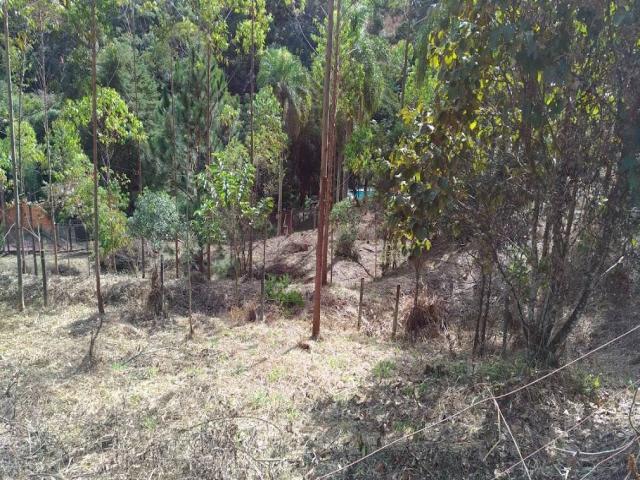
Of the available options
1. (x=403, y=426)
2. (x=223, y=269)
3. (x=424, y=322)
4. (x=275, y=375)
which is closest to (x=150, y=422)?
(x=275, y=375)

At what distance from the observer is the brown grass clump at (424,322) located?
8.44 meters

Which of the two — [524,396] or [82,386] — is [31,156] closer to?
[82,386]

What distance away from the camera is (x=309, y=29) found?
28906 millimetres

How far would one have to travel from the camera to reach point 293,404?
507 centimetres

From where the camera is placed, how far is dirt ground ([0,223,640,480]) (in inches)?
152

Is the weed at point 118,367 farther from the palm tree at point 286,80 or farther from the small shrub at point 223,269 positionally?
the palm tree at point 286,80

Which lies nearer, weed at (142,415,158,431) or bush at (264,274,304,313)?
weed at (142,415,158,431)

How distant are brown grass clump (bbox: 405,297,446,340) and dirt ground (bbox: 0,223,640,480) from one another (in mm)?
287

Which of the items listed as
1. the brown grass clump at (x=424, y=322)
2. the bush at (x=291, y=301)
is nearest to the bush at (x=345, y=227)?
the bush at (x=291, y=301)

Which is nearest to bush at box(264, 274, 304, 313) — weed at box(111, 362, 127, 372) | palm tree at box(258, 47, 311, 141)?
weed at box(111, 362, 127, 372)

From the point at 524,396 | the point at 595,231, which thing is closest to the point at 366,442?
the point at 524,396

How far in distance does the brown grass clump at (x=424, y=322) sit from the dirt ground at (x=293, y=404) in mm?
287

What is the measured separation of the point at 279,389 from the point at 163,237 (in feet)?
18.1

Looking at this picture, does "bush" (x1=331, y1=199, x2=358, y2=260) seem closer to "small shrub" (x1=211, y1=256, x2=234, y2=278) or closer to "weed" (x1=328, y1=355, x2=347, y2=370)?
"small shrub" (x1=211, y1=256, x2=234, y2=278)
